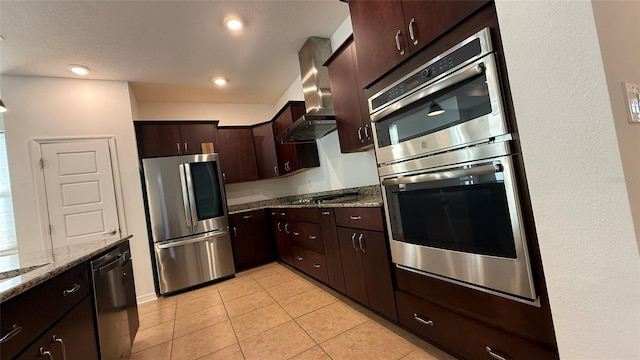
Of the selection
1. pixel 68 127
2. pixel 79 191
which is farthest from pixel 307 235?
pixel 68 127

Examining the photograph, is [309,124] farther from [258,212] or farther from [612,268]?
[612,268]

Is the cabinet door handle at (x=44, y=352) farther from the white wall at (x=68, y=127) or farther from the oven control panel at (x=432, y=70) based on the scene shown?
the white wall at (x=68, y=127)

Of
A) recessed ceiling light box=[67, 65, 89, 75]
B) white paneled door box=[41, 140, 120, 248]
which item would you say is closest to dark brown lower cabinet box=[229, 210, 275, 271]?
white paneled door box=[41, 140, 120, 248]

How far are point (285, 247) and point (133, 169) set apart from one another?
218cm

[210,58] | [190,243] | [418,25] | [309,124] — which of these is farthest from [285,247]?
[418,25]

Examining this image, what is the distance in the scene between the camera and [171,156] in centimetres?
344

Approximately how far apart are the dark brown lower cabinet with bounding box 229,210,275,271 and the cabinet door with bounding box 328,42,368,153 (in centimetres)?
231

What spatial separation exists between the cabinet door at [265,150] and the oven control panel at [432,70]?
109 inches

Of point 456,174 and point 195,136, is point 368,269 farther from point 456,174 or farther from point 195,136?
point 195,136

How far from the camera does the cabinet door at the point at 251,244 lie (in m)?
3.97

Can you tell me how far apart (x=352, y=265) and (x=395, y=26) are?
1707 millimetres

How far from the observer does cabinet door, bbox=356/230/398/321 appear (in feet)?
5.90

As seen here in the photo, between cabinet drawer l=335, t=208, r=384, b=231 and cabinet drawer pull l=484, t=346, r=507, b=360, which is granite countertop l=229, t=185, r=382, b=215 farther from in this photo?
cabinet drawer pull l=484, t=346, r=507, b=360

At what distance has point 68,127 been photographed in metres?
3.08
